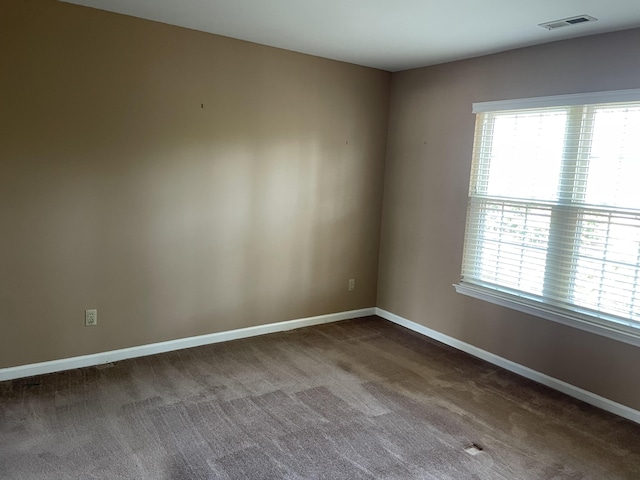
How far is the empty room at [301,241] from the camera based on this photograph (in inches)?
108

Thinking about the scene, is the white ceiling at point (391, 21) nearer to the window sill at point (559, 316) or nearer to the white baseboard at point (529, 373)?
the window sill at point (559, 316)

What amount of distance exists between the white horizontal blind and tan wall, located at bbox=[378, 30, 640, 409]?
0.16 meters

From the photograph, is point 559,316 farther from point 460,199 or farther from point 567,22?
point 567,22

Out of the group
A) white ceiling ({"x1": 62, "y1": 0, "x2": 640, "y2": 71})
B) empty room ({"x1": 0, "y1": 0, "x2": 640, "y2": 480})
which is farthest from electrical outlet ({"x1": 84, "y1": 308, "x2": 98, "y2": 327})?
white ceiling ({"x1": 62, "y1": 0, "x2": 640, "y2": 71})

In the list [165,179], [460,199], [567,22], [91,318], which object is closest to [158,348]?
[91,318]

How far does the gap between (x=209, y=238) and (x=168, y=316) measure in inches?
27.5

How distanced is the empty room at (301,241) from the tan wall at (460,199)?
19 millimetres

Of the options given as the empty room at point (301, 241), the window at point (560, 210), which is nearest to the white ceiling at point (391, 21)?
the empty room at point (301, 241)

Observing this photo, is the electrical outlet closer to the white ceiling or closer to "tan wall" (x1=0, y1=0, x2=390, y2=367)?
"tan wall" (x1=0, y1=0, x2=390, y2=367)

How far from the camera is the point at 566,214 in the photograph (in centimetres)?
341

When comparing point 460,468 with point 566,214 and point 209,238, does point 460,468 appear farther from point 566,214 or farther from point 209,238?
point 209,238

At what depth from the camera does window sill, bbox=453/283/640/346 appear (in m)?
3.09

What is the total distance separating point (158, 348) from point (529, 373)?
2.89 m

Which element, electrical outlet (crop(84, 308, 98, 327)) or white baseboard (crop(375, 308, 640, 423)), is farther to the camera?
electrical outlet (crop(84, 308, 98, 327))
